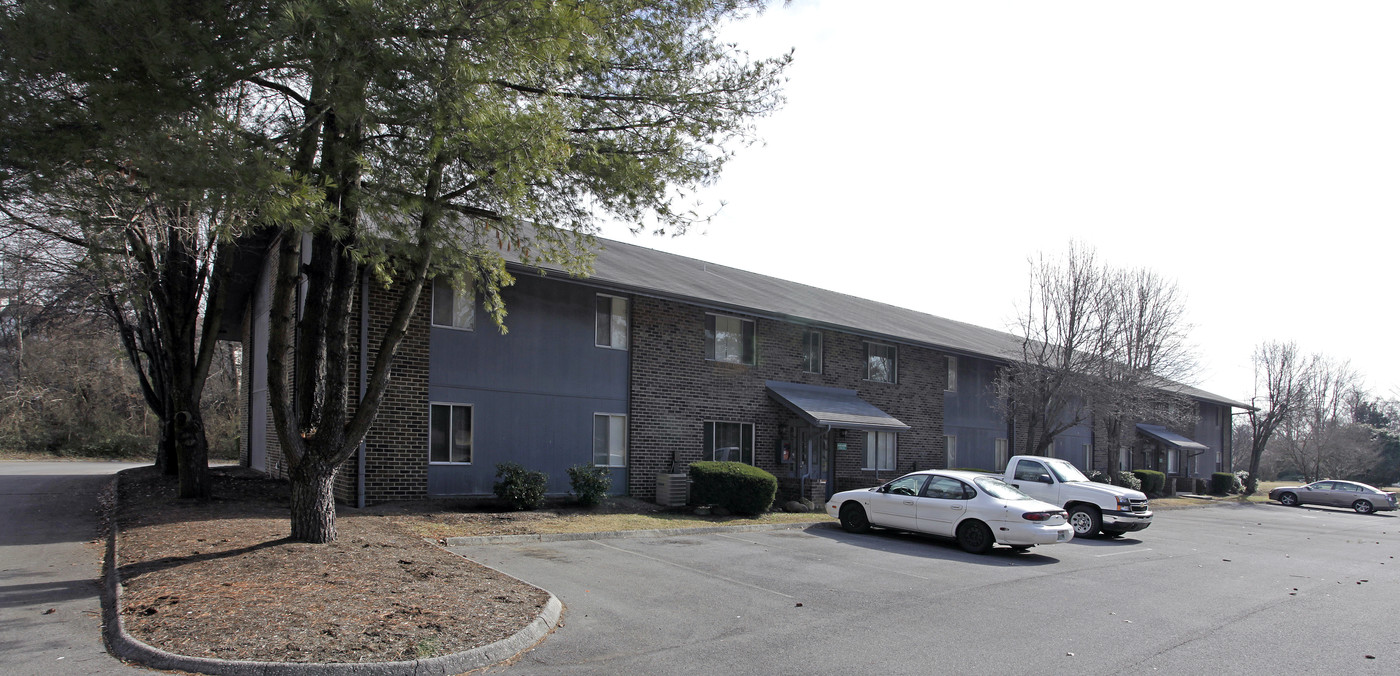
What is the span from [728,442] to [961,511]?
7.99m

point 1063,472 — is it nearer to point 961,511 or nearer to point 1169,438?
point 961,511

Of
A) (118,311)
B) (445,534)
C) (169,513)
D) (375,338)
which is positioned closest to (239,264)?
(118,311)

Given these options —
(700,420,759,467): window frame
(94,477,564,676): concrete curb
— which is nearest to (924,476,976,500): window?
(700,420,759,467): window frame

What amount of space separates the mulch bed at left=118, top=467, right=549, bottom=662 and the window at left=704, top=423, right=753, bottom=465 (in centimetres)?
994

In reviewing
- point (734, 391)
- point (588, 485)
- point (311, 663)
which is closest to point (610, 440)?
point (588, 485)

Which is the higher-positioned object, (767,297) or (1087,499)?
(767,297)

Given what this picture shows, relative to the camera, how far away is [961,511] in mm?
14242

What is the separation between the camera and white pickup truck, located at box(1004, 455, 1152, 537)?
17.5m

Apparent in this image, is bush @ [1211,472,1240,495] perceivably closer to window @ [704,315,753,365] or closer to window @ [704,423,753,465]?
window @ [704,423,753,465]

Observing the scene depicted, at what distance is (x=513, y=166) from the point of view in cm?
880

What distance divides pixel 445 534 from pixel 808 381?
13.2 meters

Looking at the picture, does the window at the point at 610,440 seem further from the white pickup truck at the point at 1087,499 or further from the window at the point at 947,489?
the white pickup truck at the point at 1087,499

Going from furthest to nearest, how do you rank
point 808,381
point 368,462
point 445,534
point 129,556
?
point 808,381
point 368,462
point 445,534
point 129,556

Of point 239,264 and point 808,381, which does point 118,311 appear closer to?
point 239,264
